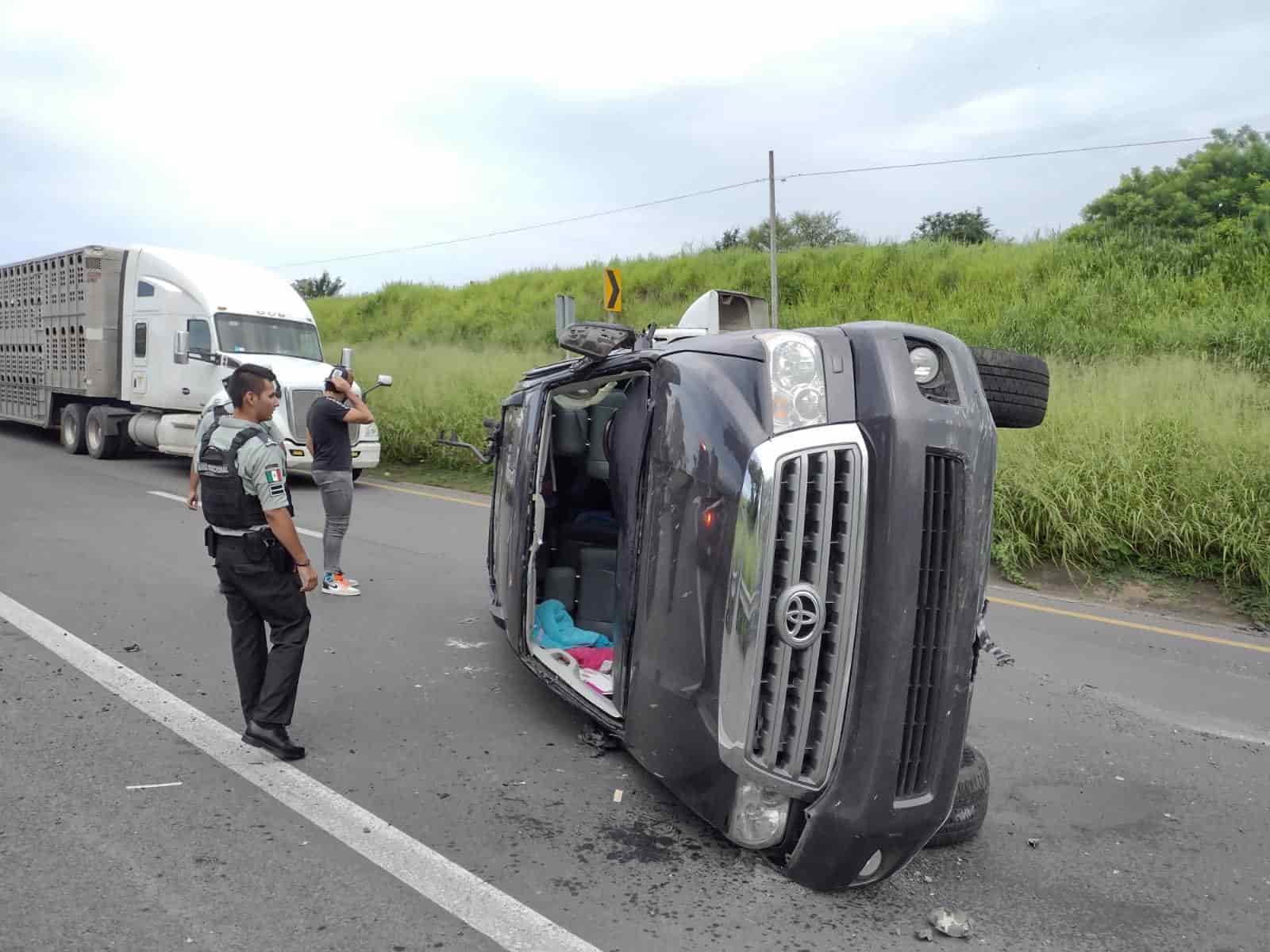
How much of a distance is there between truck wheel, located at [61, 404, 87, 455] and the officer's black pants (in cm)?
1483

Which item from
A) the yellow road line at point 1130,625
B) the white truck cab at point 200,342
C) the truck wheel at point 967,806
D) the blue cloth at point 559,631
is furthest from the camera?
the white truck cab at point 200,342

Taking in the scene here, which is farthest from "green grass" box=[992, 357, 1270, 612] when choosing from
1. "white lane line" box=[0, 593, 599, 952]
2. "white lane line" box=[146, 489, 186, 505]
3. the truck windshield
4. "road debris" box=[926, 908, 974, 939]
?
the truck windshield

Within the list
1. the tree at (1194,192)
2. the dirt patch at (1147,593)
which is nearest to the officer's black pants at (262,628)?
the dirt patch at (1147,593)

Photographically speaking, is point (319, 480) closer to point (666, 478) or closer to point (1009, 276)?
point (666, 478)

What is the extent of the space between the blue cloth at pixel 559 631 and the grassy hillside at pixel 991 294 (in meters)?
11.7

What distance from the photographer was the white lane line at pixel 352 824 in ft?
Answer: 9.59

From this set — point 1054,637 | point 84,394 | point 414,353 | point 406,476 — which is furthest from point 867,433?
point 414,353

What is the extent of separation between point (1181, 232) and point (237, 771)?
2364 centimetres

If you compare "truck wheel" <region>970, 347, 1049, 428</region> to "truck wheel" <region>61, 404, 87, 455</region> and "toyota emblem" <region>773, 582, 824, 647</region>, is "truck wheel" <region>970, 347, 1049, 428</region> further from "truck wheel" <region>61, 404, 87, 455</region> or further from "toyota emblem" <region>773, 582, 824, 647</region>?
"truck wheel" <region>61, 404, 87, 455</region>

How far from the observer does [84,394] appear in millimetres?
16453

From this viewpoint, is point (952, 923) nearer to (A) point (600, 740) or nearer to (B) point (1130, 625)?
(A) point (600, 740)

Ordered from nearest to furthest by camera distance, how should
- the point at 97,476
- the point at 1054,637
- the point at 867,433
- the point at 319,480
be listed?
the point at 867,433 → the point at 1054,637 → the point at 319,480 → the point at 97,476

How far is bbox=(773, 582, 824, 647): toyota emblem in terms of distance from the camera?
289 centimetres

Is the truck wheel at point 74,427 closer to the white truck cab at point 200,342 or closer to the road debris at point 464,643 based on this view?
the white truck cab at point 200,342
